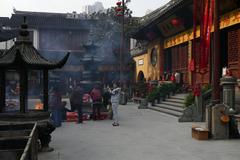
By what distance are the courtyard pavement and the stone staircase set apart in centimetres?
343

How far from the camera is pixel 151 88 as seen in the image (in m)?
20.6

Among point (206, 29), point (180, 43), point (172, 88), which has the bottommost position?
point (172, 88)

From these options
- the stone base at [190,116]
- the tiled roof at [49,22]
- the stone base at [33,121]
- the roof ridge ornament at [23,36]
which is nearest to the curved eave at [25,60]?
the roof ridge ornament at [23,36]

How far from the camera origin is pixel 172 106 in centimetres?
1623

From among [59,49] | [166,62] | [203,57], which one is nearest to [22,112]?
[203,57]

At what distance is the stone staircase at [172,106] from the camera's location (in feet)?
49.2

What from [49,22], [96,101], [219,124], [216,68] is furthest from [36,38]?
[219,124]

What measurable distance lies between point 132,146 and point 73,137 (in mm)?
2100

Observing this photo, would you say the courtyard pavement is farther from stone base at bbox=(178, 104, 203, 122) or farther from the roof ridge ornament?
the roof ridge ornament

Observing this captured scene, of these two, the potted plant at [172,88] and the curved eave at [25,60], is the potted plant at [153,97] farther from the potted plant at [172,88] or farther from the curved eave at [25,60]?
the curved eave at [25,60]

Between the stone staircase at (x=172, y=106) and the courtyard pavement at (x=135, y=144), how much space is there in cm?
343

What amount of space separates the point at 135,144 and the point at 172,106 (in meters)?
8.22

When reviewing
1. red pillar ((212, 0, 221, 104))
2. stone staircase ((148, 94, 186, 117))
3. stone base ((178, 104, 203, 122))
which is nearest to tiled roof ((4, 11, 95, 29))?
stone staircase ((148, 94, 186, 117))

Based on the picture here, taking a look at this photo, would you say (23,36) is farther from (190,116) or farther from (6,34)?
(6,34)
